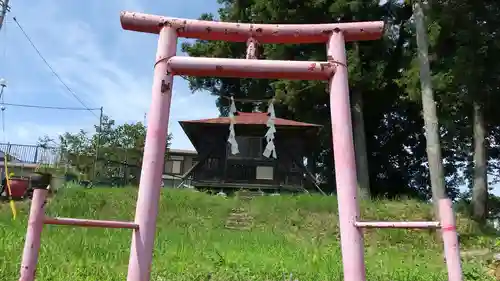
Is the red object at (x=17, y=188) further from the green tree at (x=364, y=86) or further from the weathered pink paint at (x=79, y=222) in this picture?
the weathered pink paint at (x=79, y=222)

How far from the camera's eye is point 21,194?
16.6m

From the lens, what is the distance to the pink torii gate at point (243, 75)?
3.07 meters

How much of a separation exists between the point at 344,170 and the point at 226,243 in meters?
6.29

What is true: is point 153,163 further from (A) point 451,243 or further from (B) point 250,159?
(B) point 250,159

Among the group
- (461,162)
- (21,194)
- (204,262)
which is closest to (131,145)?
(21,194)

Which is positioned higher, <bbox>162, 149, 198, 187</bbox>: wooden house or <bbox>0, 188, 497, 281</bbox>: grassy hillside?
<bbox>162, 149, 198, 187</bbox>: wooden house

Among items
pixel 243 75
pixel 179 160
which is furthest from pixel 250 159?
pixel 243 75

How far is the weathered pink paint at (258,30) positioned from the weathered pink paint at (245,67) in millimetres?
297

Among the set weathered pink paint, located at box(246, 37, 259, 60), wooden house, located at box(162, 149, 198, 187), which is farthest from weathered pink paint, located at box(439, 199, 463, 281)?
wooden house, located at box(162, 149, 198, 187)

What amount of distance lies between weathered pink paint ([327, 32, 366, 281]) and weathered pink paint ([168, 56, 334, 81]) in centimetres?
14

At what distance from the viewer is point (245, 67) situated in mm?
3455

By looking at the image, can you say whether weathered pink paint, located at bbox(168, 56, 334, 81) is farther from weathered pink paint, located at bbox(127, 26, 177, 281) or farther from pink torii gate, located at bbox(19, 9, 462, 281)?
weathered pink paint, located at bbox(127, 26, 177, 281)

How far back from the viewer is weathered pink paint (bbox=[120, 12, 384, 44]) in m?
3.57

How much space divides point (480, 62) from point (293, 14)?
6.98 m
